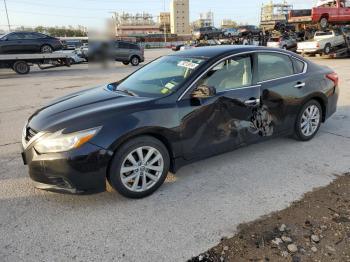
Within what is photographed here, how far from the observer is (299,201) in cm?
344

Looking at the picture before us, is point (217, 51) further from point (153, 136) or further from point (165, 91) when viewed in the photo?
point (153, 136)

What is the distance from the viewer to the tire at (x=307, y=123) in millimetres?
4986

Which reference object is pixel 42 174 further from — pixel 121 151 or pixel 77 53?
pixel 77 53

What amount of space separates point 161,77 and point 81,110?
1.17 metres

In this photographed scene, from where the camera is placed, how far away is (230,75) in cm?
417

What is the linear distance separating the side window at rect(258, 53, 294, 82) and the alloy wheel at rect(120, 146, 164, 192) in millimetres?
1860

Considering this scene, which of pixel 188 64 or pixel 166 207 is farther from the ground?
pixel 188 64

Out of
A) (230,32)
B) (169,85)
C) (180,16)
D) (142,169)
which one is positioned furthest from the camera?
(180,16)

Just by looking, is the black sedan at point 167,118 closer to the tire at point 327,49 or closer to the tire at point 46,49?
the tire at point 46,49

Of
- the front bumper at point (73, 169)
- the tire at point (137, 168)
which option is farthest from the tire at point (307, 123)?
the front bumper at point (73, 169)

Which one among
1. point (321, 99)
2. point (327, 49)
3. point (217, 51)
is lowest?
point (327, 49)

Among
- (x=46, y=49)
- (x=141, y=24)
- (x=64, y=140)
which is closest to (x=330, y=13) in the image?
(x=46, y=49)

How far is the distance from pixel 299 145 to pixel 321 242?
2.47m

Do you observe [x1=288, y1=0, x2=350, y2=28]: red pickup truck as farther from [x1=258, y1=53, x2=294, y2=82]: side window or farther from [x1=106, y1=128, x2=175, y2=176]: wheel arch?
[x1=106, y1=128, x2=175, y2=176]: wheel arch
